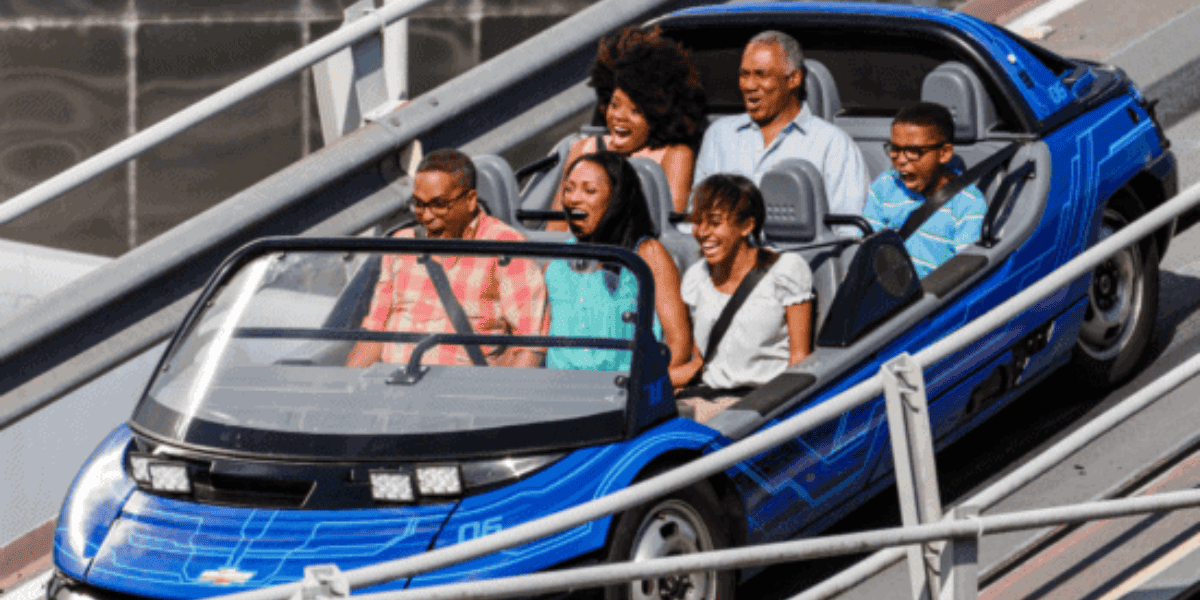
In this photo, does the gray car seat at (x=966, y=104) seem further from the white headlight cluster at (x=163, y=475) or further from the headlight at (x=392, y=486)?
the white headlight cluster at (x=163, y=475)

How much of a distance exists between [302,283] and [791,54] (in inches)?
93.1

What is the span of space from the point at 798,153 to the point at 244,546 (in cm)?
304

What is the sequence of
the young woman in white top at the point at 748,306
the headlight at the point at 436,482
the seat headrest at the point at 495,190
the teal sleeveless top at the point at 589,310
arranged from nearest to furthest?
the headlight at the point at 436,482 → the teal sleeveless top at the point at 589,310 → the young woman in white top at the point at 748,306 → the seat headrest at the point at 495,190

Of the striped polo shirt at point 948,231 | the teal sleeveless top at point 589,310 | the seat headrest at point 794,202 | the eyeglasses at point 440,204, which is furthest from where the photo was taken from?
the striped polo shirt at point 948,231

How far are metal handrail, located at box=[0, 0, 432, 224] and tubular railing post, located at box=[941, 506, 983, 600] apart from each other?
3679mm

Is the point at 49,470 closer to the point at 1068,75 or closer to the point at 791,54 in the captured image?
the point at 791,54

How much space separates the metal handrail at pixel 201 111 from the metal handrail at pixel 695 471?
3345 millimetres

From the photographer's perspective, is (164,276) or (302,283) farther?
(164,276)

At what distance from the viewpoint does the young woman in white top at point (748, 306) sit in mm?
5945

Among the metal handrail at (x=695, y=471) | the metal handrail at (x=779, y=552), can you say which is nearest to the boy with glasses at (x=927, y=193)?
the metal handrail at (x=695, y=471)

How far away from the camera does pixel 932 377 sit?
238 inches

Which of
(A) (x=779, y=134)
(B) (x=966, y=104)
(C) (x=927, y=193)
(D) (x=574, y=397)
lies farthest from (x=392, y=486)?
(B) (x=966, y=104)

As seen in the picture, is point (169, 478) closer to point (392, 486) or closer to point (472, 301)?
point (392, 486)

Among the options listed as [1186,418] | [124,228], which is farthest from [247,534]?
[124,228]
